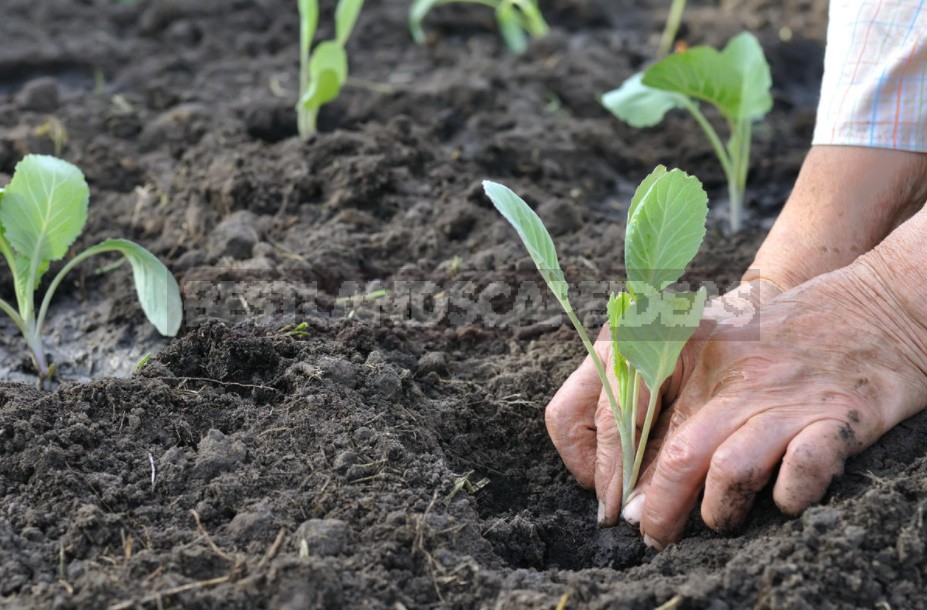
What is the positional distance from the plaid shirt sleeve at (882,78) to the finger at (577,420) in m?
0.73

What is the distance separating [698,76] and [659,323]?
4.38 feet

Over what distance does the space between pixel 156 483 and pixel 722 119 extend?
2544 millimetres

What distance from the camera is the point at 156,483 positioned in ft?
5.26

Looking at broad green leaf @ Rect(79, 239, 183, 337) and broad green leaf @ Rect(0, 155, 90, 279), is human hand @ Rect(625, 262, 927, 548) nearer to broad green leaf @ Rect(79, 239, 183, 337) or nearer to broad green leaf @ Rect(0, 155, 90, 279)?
broad green leaf @ Rect(79, 239, 183, 337)

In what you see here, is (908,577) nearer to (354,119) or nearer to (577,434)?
(577,434)

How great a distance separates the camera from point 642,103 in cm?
275

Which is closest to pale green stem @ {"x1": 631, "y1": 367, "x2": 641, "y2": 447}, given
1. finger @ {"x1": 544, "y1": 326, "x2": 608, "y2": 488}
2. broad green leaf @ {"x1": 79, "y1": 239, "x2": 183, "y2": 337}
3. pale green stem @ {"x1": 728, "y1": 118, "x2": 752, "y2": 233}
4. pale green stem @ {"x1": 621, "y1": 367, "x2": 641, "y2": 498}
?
pale green stem @ {"x1": 621, "y1": 367, "x2": 641, "y2": 498}

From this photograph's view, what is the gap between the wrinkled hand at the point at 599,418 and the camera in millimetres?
1719

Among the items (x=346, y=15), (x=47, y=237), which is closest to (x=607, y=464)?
(x=47, y=237)

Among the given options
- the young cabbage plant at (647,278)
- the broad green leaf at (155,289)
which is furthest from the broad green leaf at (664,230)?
the broad green leaf at (155,289)

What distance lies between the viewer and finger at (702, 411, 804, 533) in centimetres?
150

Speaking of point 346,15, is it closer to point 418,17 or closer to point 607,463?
point 418,17

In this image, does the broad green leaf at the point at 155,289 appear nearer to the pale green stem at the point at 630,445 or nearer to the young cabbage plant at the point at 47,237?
the young cabbage plant at the point at 47,237

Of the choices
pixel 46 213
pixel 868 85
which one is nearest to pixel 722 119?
pixel 868 85
